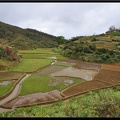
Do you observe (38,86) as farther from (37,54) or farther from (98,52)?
(37,54)

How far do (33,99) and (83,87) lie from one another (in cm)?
446

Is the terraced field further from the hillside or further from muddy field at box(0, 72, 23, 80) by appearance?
the hillside

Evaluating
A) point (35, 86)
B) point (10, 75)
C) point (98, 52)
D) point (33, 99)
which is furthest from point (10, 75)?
point (98, 52)

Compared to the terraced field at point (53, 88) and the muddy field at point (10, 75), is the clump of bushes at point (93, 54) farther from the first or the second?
the muddy field at point (10, 75)

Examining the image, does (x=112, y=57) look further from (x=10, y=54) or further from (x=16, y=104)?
(x=16, y=104)

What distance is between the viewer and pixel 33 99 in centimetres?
1180

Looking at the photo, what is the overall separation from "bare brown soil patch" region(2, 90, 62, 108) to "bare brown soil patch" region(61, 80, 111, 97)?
753 millimetres

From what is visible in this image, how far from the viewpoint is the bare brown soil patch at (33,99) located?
36.5 ft

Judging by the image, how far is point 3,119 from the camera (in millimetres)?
1563

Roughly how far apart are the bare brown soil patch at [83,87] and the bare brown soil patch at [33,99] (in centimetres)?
75

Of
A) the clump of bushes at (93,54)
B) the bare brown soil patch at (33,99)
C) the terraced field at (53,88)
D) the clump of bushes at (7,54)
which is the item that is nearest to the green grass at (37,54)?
the clump of bushes at (93,54)

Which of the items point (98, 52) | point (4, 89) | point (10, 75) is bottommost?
point (4, 89)

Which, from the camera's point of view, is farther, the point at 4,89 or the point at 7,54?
the point at 7,54

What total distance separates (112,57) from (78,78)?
43.5ft
